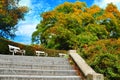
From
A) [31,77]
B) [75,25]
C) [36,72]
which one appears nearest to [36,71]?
[36,72]

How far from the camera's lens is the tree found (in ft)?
106

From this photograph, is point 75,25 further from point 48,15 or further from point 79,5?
point 79,5

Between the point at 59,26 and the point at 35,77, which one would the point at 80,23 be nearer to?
the point at 59,26

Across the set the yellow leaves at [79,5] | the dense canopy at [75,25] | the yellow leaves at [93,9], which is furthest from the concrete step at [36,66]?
the yellow leaves at [79,5]

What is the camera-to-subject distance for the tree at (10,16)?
32.3 metres

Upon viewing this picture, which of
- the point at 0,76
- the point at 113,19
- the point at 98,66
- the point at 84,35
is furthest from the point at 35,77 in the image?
the point at 113,19

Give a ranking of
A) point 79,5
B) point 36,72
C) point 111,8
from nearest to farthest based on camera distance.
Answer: point 36,72, point 79,5, point 111,8

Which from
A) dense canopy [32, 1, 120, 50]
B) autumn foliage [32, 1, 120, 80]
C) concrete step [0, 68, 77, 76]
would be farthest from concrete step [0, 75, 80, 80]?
dense canopy [32, 1, 120, 50]

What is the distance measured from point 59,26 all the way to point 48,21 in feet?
15.1

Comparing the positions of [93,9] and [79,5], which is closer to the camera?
[93,9]

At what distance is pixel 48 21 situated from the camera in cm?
4434

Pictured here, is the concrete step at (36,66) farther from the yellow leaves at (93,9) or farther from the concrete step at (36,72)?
the yellow leaves at (93,9)

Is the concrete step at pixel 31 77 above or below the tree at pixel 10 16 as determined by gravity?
below

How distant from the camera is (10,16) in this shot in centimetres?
3250
